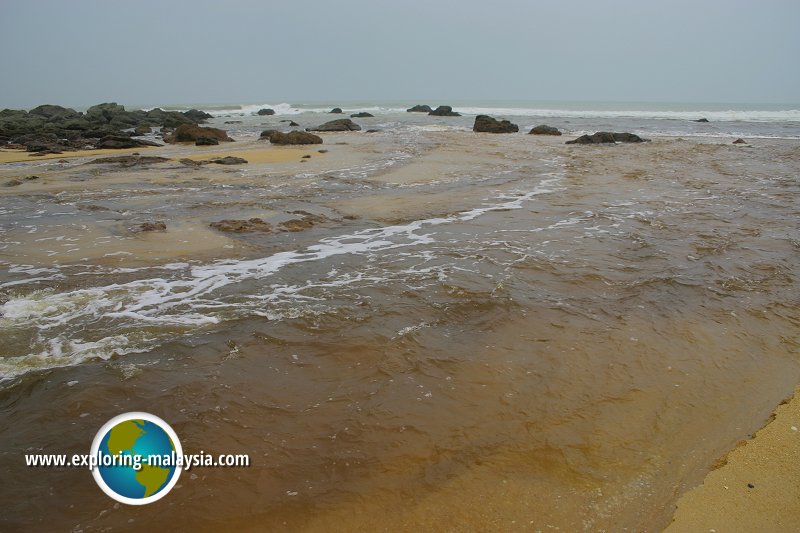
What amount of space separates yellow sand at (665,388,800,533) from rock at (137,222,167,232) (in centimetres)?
766

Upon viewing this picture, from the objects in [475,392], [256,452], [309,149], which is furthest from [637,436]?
[309,149]

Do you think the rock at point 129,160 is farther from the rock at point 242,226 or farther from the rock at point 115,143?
the rock at point 242,226

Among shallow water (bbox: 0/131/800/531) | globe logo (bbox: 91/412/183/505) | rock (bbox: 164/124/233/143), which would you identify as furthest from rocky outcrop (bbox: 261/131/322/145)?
globe logo (bbox: 91/412/183/505)

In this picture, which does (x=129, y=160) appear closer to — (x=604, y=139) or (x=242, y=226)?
(x=242, y=226)

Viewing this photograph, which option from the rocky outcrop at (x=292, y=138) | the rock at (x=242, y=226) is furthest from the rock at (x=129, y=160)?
the rock at (x=242, y=226)

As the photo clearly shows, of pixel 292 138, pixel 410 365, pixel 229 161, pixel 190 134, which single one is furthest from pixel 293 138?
pixel 410 365

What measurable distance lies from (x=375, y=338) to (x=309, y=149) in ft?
57.1

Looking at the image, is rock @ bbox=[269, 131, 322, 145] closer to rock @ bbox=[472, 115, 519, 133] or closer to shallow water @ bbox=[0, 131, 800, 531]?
rock @ bbox=[472, 115, 519, 133]

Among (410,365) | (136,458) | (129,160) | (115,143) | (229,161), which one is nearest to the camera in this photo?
(136,458)

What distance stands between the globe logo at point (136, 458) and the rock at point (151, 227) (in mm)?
5188

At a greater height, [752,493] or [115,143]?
[115,143]

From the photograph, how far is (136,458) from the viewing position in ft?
9.43

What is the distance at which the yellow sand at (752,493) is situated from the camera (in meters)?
2.43

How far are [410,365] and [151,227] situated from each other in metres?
A: 5.78
